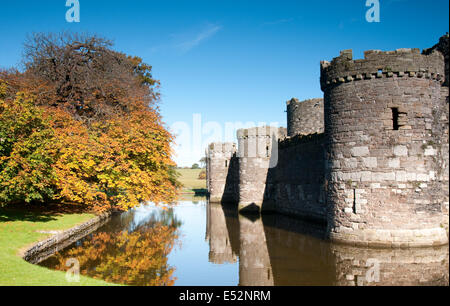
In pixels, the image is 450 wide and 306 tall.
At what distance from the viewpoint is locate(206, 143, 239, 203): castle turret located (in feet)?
119

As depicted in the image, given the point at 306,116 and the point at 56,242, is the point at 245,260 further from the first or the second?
the point at 306,116

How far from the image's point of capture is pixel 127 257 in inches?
467

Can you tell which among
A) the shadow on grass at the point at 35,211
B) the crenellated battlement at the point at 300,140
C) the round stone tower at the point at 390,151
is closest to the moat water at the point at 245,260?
the round stone tower at the point at 390,151

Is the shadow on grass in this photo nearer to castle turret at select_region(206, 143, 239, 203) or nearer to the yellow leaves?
the yellow leaves

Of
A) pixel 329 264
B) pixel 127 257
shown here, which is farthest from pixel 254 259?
pixel 127 257

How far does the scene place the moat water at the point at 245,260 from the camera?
9.33m

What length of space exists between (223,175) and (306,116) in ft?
39.6

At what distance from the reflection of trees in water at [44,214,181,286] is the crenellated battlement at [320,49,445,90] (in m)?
9.29

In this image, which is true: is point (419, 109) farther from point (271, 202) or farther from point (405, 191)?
point (271, 202)

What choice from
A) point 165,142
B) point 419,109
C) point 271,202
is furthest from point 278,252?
point 271,202

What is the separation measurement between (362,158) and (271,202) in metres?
14.4

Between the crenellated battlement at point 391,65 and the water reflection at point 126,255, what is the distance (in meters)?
9.30

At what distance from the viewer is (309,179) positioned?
20.8 metres

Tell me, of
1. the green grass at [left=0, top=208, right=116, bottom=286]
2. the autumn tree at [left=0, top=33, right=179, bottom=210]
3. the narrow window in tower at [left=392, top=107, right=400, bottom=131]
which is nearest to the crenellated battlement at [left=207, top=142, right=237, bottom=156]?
the autumn tree at [left=0, top=33, right=179, bottom=210]
